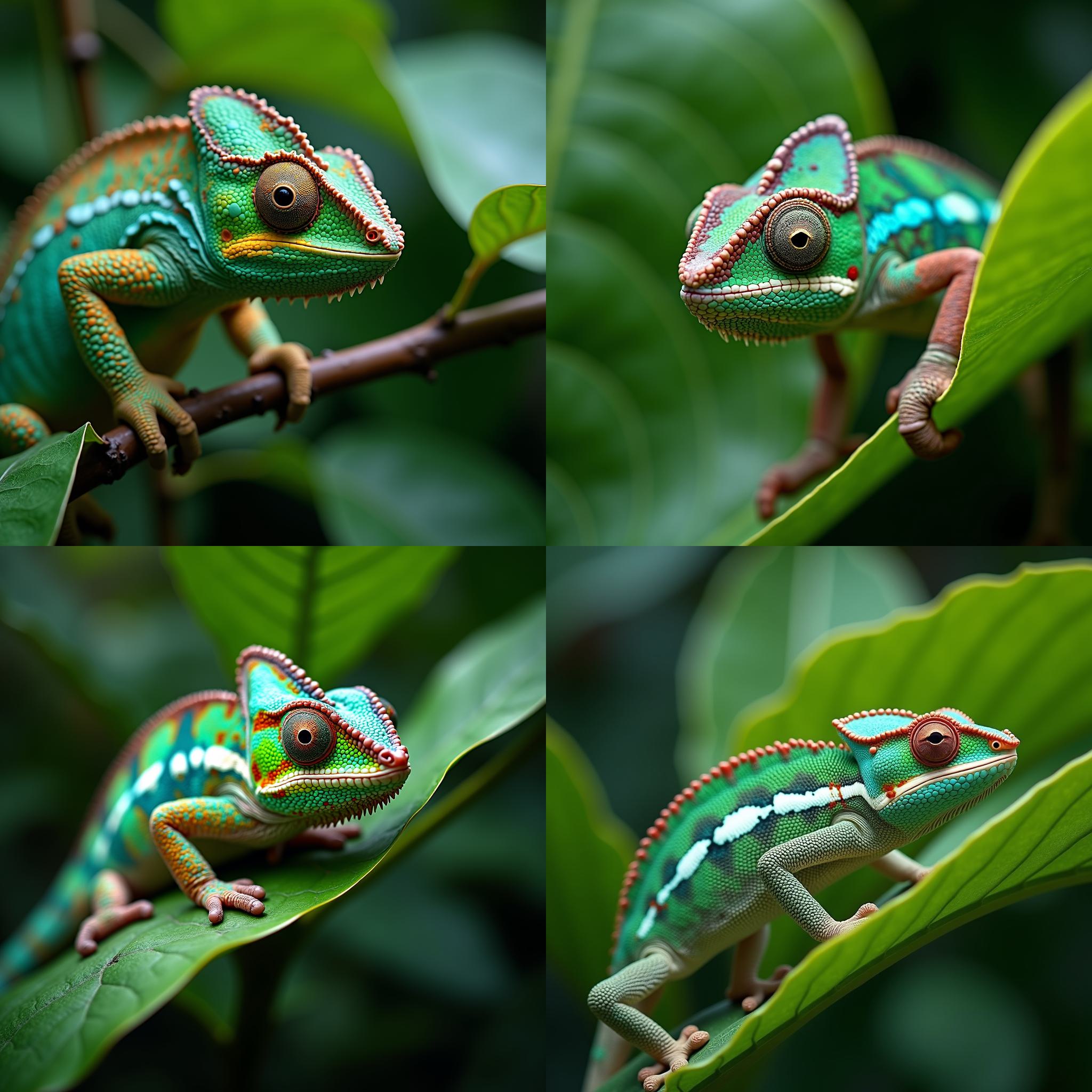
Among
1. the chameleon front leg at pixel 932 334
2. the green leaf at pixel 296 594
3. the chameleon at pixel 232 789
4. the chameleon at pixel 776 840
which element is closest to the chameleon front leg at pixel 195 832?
the chameleon at pixel 232 789

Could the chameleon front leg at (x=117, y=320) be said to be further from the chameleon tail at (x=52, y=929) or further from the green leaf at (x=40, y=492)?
the chameleon tail at (x=52, y=929)

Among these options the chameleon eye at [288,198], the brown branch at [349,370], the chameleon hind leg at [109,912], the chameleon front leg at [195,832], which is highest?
the chameleon eye at [288,198]

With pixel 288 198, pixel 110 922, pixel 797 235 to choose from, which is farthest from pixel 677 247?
pixel 110 922

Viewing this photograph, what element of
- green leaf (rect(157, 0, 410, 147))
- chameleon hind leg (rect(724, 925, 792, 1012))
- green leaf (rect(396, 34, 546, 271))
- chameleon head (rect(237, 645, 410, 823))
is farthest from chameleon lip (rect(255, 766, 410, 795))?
green leaf (rect(157, 0, 410, 147))

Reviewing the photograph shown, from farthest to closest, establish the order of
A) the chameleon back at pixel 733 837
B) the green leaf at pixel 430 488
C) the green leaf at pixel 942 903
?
the green leaf at pixel 430 488, the chameleon back at pixel 733 837, the green leaf at pixel 942 903

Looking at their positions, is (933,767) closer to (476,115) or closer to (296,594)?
(296,594)

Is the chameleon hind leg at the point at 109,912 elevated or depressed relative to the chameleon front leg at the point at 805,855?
depressed
